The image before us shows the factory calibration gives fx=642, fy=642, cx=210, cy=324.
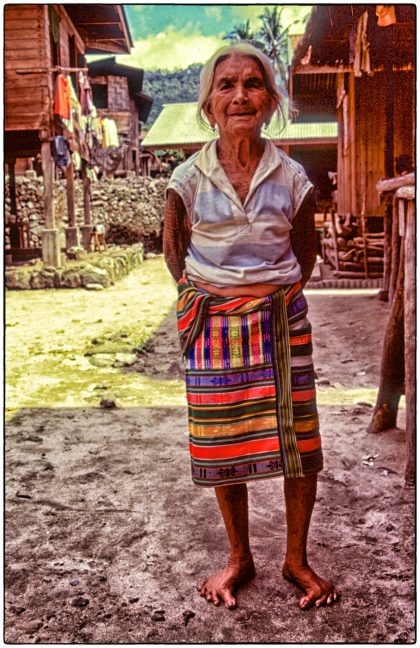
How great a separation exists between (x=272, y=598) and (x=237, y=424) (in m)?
0.67

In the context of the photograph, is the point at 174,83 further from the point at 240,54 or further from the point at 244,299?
the point at 244,299

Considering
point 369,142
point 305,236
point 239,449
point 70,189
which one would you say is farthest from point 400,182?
point 70,189

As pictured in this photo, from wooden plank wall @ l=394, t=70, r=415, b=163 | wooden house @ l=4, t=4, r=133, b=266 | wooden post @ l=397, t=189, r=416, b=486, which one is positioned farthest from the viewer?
wooden house @ l=4, t=4, r=133, b=266

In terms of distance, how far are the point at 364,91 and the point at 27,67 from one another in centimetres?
610

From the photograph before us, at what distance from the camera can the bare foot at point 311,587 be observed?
7.38 ft

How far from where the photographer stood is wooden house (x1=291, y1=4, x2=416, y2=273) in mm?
5637

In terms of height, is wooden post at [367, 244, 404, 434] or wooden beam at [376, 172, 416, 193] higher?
wooden beam at [376, 172, 416, 193]

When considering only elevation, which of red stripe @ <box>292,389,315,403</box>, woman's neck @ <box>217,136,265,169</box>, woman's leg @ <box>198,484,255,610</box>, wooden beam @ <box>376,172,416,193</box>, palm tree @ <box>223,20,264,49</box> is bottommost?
woman's leg @ <box>198,484,255,610</box>

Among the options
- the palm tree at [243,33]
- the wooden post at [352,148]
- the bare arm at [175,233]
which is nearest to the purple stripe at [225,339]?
the bare arm at [175,233]

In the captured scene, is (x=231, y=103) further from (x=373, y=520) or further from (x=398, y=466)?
(x=398, y=466)

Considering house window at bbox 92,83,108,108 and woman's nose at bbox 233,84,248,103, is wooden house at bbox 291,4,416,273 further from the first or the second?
house window at bbox 92,83,108,108

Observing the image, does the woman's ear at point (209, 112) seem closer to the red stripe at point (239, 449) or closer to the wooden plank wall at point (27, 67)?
the red stripe at point (239, 449)

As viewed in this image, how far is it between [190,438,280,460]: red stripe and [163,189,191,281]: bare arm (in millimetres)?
637

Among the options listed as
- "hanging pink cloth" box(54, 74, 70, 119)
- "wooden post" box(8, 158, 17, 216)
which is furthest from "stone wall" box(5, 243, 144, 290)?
"wooden post" box(8, 158, 17, 216)
